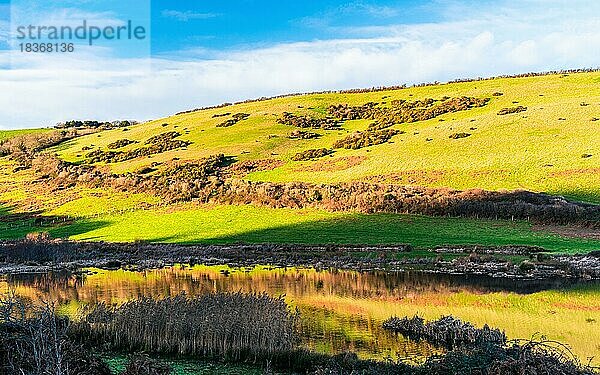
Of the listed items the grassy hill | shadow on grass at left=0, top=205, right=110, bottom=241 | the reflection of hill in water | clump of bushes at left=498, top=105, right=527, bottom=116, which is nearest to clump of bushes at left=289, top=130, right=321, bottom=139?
the grassy hill

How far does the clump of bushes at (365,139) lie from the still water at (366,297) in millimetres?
51392

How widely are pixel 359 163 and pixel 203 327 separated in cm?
6333

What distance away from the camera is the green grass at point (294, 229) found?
52.5 meters

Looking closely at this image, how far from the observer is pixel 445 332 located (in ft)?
80.9

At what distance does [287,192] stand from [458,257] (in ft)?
101

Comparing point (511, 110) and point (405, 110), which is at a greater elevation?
point (405, 110)

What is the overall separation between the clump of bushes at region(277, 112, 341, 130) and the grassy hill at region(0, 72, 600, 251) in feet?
3.47

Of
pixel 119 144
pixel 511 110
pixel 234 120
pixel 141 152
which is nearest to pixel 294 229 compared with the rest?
pixel 511 110

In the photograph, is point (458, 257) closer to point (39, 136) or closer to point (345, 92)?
point (345, 92)

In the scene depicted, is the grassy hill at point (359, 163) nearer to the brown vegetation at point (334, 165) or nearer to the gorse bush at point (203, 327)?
the brown vegetation at point (334, 165)

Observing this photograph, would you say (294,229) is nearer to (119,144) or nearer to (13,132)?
(119,144)

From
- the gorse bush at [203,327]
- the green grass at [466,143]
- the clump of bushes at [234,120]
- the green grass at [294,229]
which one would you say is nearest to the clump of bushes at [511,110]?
the green grass at [466,143]

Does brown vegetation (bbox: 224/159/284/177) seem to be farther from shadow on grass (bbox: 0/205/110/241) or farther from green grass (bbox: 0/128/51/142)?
green grass (bbox: 0/128/51/142)

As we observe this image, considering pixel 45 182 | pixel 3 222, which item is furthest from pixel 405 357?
pixel 45 182
